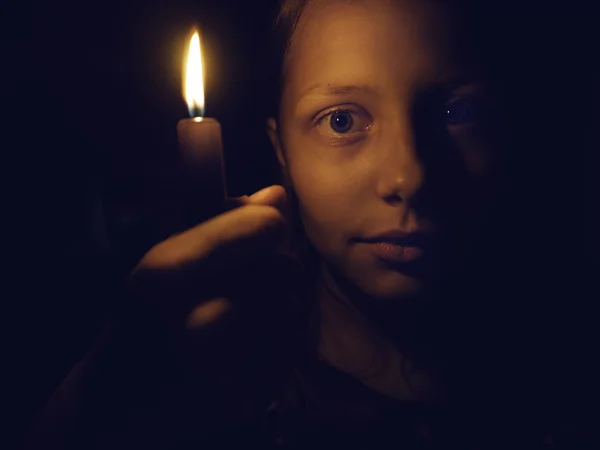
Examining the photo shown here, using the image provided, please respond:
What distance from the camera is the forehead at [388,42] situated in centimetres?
108

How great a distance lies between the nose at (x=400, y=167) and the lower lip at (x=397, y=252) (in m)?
0.12

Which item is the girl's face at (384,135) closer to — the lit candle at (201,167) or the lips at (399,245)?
the lips at (399,245)

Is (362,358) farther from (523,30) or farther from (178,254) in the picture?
(523,30)

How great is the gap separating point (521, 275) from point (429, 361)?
0.41 metres

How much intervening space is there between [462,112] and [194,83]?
0.68 m

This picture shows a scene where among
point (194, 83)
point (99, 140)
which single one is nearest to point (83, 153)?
point (99, 140)

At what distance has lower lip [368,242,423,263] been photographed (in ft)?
3.79

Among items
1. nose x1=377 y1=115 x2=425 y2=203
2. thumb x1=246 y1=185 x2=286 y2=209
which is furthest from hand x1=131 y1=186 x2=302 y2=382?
nose x1=377 y1=115 x2=425 y2=203

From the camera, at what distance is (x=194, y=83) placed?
0.88 meters

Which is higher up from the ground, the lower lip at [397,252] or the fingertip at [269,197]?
the fingertip at [269,197]

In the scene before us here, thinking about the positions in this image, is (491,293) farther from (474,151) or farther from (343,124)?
(343,124)

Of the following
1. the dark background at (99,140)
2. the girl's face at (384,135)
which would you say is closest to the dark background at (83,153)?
the dark background at (99,140)

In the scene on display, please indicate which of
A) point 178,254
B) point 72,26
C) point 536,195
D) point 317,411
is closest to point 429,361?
point 317,411

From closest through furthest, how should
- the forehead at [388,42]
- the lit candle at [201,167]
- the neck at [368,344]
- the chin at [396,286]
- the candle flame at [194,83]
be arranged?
1. the lit candle at [201,167]
2. the candle flame at [194,83]
3. the forehead at [388,42]
4. the chin at [396,286]
5. the neck at [368,344]
